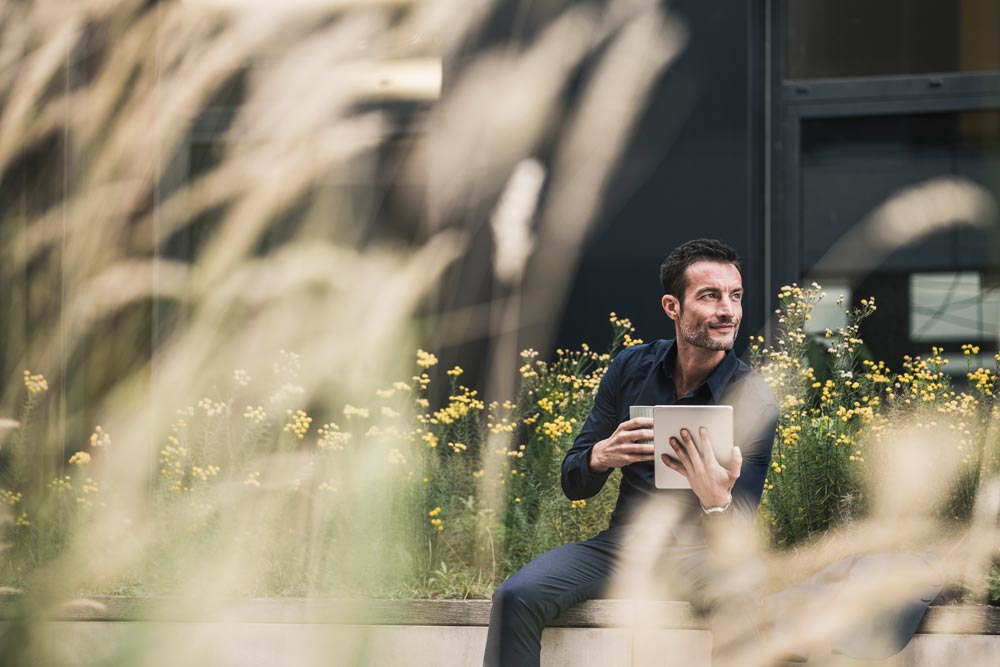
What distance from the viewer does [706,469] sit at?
7.64 feet

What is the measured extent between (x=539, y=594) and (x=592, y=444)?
429 mm

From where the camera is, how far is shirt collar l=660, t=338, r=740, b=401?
2674 mm

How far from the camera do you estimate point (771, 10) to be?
453 cm

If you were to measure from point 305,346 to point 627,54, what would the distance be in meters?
1.94

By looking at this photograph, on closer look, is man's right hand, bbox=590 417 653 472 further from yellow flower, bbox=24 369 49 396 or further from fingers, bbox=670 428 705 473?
yellow flower, bbox=24 369 49 396

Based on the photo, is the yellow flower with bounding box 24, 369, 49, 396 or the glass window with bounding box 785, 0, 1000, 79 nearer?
the yellow flower with bounding box 24, 369, 49, 396

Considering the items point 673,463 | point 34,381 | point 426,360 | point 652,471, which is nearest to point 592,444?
point 652,471

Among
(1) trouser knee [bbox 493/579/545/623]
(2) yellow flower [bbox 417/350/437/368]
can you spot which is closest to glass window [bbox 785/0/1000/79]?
(2) yellow flower [bbox 417/350/437/368]

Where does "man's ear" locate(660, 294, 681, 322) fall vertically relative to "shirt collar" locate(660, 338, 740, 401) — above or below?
above

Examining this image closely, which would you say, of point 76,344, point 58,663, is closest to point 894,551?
point 76,344

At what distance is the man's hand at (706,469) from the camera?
2.33 meters

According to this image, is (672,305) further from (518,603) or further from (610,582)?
(518,603)

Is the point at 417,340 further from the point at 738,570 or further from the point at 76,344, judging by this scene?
the point at 76,344

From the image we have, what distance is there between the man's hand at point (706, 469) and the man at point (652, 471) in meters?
0.10
